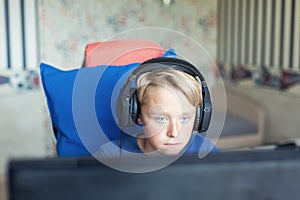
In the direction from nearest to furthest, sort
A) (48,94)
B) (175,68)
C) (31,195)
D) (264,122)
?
1. (31,195)
2. (175,68)
3. (48,94)
4. (264,122)

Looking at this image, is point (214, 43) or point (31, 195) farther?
point (214, 43)

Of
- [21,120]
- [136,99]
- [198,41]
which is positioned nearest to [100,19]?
[198,41]

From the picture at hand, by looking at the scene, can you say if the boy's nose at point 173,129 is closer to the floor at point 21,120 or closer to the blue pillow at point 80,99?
the blue pillow at point 80,99

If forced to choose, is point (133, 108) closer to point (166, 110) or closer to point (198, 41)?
point (166, 110)

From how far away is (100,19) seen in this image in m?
2.51

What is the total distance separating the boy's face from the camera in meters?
0.80

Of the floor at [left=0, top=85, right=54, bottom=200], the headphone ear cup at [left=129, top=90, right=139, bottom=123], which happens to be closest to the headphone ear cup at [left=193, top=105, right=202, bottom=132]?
the headphone ear cup at [left=129, top=90, right=139, bottom=123]

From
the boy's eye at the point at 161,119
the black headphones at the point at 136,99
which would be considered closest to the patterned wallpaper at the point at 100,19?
the black headphones at the point at 136,99

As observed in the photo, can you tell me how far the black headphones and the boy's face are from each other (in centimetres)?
2

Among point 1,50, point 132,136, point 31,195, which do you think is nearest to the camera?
point 31,195

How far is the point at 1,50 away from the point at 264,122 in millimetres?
1949

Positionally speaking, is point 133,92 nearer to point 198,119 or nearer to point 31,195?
point 198,119

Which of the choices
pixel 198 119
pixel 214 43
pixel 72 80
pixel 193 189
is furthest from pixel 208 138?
pixel 214 43

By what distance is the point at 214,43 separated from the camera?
321 centimetres
